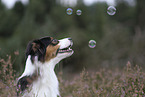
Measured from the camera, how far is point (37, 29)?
15.6m

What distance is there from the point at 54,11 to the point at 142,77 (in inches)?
556

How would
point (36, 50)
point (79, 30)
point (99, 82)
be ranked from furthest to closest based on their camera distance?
point (79, 30)
point (99, 82)
point (36, 50)

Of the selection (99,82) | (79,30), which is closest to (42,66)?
(99,82)

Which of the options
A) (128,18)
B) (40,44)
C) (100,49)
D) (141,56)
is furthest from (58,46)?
(128,18)

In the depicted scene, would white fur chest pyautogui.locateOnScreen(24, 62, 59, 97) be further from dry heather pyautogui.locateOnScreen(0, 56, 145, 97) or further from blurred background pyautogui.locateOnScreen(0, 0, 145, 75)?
blurred background pyautogui.locateOnScreen(0, 0, 145, 75)

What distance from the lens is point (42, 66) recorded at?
13.7 feet

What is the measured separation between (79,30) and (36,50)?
12.8m

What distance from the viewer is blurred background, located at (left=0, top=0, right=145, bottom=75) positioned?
12.6 meters

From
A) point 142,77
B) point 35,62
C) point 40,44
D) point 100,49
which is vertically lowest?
point 100,49

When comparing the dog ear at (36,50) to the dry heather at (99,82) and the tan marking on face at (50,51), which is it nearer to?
the tan marking on face at (50,51)

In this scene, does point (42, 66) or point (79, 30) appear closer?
point (42, 66)

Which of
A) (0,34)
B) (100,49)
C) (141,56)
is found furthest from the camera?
(0,34)

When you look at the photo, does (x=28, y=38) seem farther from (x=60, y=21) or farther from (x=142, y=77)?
(x=142, y=77)

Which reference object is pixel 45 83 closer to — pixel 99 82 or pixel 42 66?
pixel 42 66
